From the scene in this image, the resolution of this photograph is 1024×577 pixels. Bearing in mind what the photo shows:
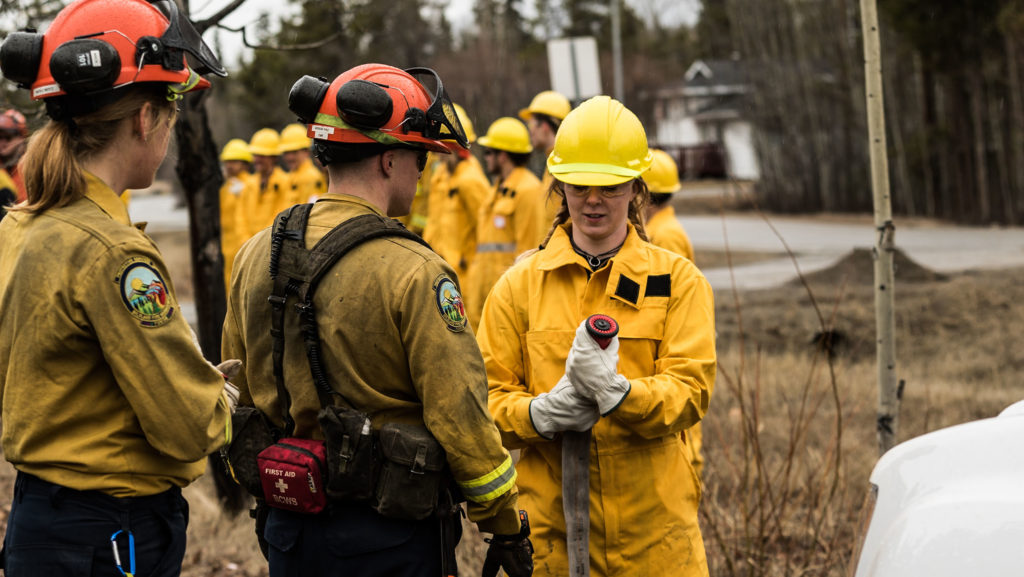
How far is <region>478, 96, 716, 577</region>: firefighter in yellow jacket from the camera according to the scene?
285 centimetres

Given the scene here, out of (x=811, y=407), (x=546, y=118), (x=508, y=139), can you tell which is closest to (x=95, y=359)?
(x=811, y=407)

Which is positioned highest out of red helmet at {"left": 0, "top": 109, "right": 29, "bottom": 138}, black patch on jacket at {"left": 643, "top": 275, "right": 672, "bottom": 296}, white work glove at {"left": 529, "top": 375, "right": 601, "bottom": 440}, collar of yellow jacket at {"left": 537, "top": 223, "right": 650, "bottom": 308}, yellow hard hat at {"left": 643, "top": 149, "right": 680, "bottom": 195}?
red helmet at {"left": 0, "top": 109, "right": 29, "bottom": 138}

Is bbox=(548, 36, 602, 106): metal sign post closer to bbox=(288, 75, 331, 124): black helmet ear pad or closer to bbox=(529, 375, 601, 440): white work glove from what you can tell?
bbox=(529, 375, 601, 440): white work glove

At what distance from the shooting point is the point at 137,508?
89.9 inches

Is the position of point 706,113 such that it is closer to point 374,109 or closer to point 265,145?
point 265,145

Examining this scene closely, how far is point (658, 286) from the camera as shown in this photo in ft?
9.80

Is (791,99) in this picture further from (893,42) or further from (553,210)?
(553,210)

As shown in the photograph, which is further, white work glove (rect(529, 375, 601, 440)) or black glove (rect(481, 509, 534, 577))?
white work glove (rect(529, 375, 601, 440))

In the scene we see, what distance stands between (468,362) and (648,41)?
53.9 meters

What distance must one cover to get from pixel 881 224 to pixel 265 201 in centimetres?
919

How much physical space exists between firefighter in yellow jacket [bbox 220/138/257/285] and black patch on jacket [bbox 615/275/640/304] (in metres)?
9.60

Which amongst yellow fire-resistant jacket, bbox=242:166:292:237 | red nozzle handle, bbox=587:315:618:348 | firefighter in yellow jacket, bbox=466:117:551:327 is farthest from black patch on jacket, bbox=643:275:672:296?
yellow fire-resistant jacket, bbox=242:166:292:237

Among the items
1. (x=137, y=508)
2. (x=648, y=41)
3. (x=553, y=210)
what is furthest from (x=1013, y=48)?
(x=648, y=41)

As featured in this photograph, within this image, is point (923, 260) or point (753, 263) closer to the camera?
point (923, 260)
